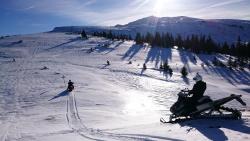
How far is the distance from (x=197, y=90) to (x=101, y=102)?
35.3 ft

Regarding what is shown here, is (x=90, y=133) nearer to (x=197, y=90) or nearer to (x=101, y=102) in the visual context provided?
(x=197, y=90)

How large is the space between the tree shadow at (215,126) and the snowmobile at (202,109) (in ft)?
1.54

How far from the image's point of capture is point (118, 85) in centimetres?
3528

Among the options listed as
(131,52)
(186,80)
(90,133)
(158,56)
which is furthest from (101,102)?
(131,52)

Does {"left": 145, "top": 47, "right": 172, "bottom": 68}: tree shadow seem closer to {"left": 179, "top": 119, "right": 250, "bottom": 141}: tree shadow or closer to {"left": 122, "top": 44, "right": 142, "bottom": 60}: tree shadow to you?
{"left": 122, "top": 44, "right": 142, "bottom": 60}: tree shadow

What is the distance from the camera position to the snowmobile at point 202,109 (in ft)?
47.0

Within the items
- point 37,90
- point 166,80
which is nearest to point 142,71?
point 166,80

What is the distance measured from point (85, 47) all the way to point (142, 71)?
91.3 feet

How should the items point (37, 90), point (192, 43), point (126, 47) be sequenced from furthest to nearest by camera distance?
point (192, 43) → point (126, 47) → point (37, 90)

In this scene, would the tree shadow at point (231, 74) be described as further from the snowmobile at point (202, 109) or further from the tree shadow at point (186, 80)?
the snowmobile at point (202, 109)

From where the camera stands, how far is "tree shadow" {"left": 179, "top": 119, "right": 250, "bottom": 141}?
455 inches

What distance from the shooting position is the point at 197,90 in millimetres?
14688

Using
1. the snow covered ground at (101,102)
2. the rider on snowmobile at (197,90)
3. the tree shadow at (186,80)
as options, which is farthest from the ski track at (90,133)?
the tree shadow at (186,80)

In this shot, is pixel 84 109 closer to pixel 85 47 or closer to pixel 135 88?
pixel 135 88
